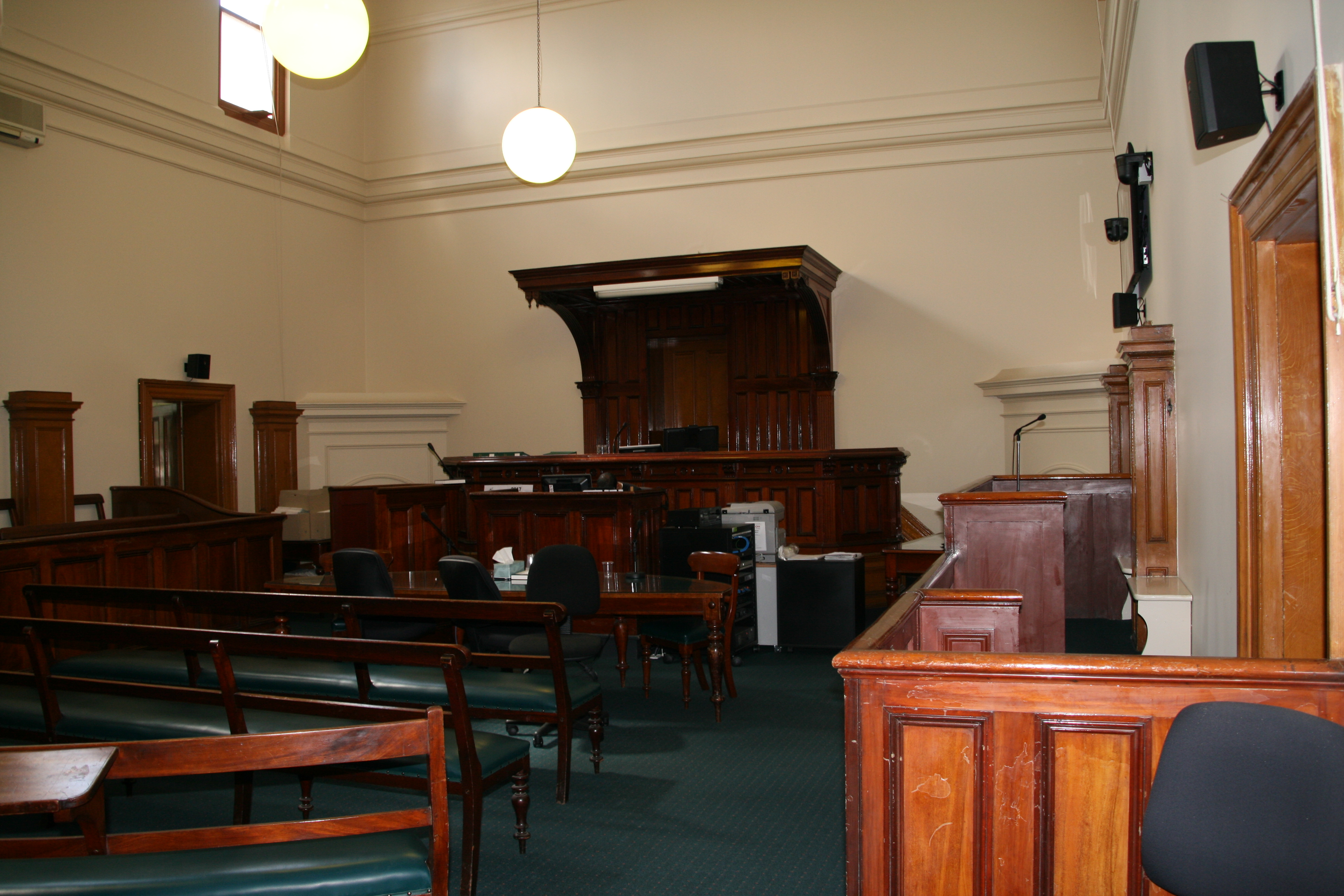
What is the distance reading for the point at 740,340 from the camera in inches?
380

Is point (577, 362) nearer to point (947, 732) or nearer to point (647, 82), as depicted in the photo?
point (647, 82)

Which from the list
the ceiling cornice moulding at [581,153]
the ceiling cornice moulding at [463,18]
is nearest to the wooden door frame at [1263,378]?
the ceiling cornice moulding at [581,153]

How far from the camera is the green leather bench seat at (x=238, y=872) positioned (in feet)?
5.49

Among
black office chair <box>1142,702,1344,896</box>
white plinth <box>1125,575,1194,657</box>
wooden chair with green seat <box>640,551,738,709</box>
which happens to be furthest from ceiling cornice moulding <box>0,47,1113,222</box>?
black office chair <box>1142,702,1344,896</box>

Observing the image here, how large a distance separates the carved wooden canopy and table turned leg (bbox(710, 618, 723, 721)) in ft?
15.0

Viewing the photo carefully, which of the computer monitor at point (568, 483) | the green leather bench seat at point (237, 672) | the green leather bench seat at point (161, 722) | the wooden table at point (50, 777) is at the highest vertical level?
the computer monitor at point (568, 483)

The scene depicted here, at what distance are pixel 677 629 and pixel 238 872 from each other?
3.12 metres

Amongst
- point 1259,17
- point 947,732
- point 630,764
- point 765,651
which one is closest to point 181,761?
point 947,732

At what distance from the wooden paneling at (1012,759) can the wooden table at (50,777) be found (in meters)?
→ 1.35

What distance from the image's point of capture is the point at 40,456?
7434 millimetres

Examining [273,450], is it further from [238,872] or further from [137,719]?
[238,872]

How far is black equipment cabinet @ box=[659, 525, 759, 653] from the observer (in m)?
5.85

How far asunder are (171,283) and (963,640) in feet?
27.4

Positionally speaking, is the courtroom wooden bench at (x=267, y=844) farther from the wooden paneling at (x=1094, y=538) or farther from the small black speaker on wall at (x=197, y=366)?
the small black speaker on wall at (x=197, y=366)
